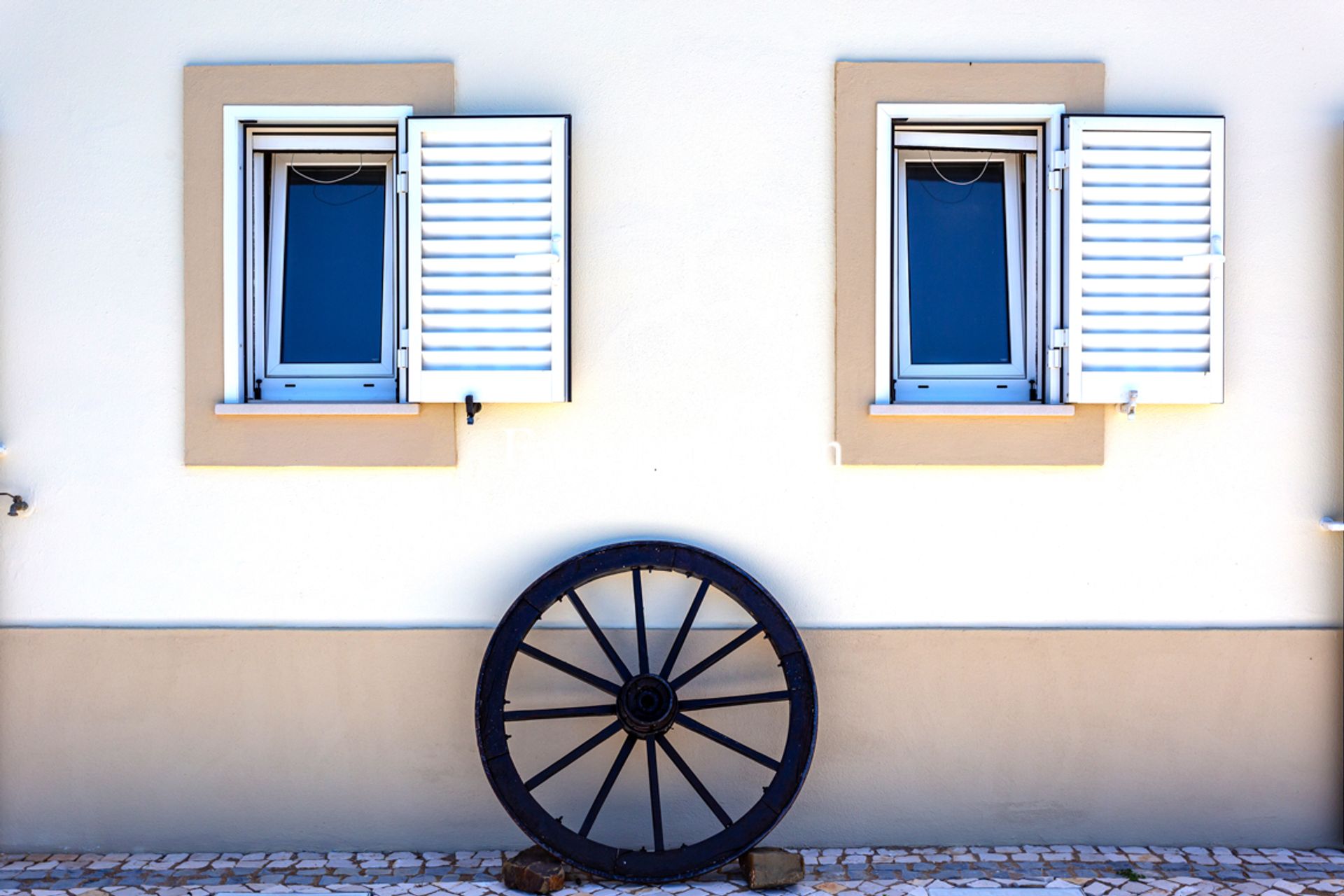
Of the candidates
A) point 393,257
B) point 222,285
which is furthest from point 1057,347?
point 222,285

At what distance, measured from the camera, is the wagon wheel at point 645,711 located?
393 cm

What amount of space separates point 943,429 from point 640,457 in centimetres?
115

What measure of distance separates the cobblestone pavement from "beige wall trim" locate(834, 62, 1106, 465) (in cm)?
148

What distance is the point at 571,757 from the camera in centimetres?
404

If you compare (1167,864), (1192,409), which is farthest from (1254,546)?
(1167,864)

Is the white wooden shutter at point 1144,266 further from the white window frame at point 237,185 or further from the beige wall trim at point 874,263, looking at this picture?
the white window frame at point 237,185

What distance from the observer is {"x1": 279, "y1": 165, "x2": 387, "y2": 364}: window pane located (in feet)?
14.1

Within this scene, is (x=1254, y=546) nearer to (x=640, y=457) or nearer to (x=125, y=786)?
(x=640, y=457)

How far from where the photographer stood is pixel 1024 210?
14.1ft

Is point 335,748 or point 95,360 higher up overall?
point 95,360

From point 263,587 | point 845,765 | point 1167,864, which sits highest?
point 263,587

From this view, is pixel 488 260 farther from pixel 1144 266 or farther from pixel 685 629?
pixel 1144 266

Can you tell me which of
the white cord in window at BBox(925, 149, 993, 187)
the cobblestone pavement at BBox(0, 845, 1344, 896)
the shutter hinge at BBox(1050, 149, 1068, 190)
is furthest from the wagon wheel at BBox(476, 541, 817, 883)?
the shutter hinge at BBox(1050, 149, 1068, 190)

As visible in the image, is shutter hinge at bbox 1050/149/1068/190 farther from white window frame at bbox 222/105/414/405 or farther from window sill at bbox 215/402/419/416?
window sill at bbox 215/402/419/416
